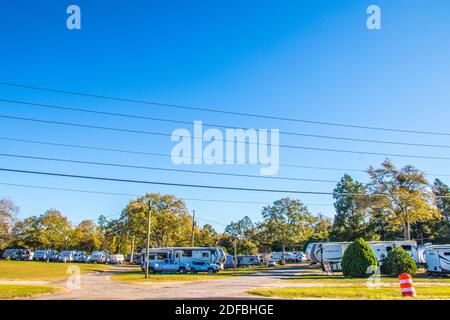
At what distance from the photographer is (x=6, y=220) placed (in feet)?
235

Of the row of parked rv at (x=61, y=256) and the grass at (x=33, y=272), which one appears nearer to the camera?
the grass at (x=33, y=272)

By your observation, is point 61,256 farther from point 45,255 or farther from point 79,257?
point 45,255

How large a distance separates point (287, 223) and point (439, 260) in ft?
140

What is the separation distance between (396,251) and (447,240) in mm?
51764

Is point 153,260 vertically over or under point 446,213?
under

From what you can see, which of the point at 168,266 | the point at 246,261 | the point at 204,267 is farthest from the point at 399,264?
the point at 246,261

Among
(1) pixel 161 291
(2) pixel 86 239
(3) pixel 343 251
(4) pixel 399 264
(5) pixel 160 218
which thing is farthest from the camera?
(2) pixel 86 239

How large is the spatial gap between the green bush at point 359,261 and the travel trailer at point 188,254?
1623 cm

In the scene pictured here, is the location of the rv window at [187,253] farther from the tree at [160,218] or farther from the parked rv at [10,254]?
the parked rv at [10,254]

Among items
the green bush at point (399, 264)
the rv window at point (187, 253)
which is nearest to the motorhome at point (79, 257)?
the rv window at point (187, 253)

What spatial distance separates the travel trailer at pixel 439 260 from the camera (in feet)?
95.2
